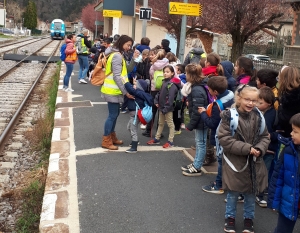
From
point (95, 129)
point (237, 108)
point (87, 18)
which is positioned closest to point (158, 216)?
point (237, 108)

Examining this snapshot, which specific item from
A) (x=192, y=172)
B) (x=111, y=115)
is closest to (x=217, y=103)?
(x=192, y=172)

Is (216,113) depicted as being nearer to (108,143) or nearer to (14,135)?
(108,143)

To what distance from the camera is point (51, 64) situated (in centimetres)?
2300

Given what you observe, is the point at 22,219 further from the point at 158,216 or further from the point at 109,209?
the point at 158,216

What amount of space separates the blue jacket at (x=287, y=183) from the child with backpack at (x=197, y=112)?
181 centimetres

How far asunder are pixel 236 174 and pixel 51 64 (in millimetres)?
20399

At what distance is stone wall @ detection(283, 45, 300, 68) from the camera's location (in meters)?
15.5

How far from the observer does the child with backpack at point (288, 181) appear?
11.1ft

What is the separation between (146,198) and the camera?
464 cm

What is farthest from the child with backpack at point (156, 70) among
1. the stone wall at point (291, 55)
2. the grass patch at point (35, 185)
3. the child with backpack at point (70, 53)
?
the stone wall at point (291, 55)

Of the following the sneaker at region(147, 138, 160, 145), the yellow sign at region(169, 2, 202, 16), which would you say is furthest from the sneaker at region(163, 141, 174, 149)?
the yellow sign at region(169, 2, 202, 16)

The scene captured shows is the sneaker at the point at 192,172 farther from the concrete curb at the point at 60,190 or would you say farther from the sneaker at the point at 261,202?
the concrete curb at the point at 60,190

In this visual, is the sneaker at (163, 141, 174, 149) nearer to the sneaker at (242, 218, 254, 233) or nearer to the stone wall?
the sneaker at (242, 218, 254, 233)

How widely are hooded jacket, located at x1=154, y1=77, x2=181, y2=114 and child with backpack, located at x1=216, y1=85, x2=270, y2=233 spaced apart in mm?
2454
